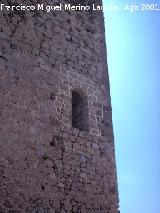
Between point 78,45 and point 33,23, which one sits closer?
point 33,23

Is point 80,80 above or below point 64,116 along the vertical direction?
above

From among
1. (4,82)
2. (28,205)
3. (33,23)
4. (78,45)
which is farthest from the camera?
(78,45)

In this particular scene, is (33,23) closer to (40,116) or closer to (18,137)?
(40,116)

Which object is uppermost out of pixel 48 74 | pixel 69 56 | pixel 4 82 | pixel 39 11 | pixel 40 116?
pixel 39 11

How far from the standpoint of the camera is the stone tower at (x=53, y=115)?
18.5ft

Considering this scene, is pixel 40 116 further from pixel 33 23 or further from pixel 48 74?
pixel 33 23

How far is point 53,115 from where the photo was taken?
6.43 m

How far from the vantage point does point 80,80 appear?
7250 millimetres

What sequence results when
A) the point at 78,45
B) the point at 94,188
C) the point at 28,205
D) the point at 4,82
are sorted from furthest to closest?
the point at 78,45, the point at 94,188, the point at 4,82, the point at 28,205

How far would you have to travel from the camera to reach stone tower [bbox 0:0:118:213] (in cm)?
563

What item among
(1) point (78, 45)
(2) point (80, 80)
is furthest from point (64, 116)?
(1) point (78, 45)

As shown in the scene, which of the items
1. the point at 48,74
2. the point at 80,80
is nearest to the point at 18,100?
the point at 48,74

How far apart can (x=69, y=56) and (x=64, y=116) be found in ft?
4.64

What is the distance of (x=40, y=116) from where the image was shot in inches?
245
